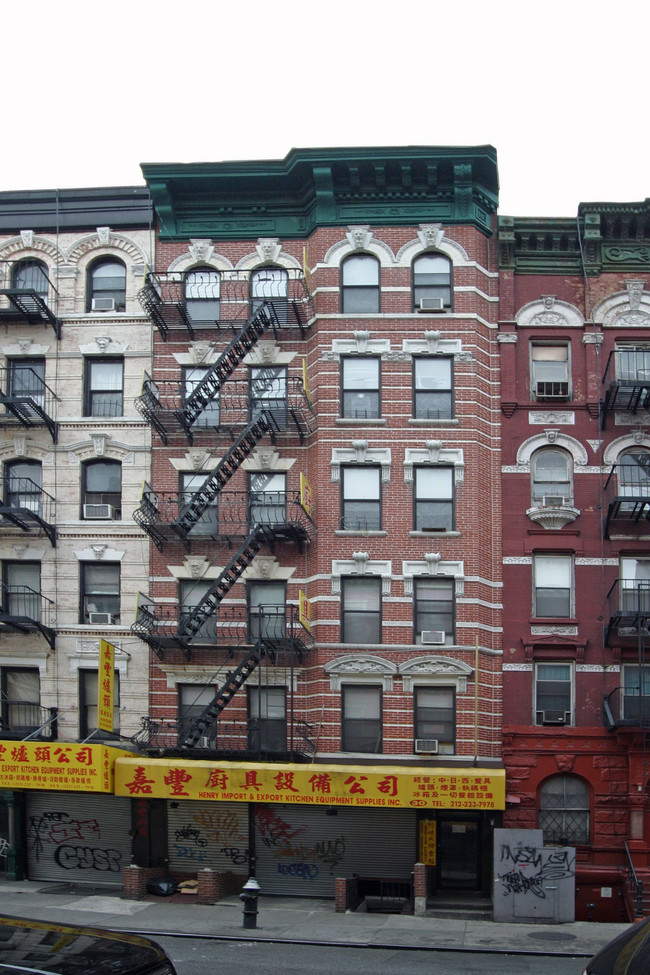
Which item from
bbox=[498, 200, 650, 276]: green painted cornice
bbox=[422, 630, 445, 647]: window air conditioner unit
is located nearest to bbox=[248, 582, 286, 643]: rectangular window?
bbox=[422, 630, 445, 647]: window air conditioner unit

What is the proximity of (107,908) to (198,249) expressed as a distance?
53.6 feet

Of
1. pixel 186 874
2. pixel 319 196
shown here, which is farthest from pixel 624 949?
pixel 319 196

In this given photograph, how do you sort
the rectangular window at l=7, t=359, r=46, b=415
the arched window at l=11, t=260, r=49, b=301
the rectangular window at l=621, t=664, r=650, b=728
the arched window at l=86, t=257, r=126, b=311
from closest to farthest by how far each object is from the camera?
1. the rectangular window at l=621, t=664, r=650, b=728
2. the rectangular window at l=7, t=359, r=46, b=415
3. the arched window at l=86, t=257, r=126, b=311
4. the arched window at l=11, t=260, r=49, b=301

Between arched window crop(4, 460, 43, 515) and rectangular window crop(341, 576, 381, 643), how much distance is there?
8384mm

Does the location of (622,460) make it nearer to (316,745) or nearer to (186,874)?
(316,745)

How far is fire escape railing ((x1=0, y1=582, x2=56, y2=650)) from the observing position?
27.2 m

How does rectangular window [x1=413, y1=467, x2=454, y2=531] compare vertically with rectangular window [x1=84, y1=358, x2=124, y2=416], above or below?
below

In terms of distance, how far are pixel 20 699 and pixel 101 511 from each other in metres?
5.26

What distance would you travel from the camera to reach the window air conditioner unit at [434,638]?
25.9m

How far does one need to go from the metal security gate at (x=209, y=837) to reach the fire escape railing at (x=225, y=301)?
12039 mm

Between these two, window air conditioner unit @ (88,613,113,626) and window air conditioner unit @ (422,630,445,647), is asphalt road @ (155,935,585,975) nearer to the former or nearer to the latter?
window air conditioner unit @ (422,630,445,647)

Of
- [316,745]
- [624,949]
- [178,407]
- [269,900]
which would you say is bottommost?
[269,900]

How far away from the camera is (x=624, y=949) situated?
884 cm

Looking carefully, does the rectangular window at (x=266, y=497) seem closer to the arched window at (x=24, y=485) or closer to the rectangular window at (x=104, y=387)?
the rectangular window at (x=104, y=387)
